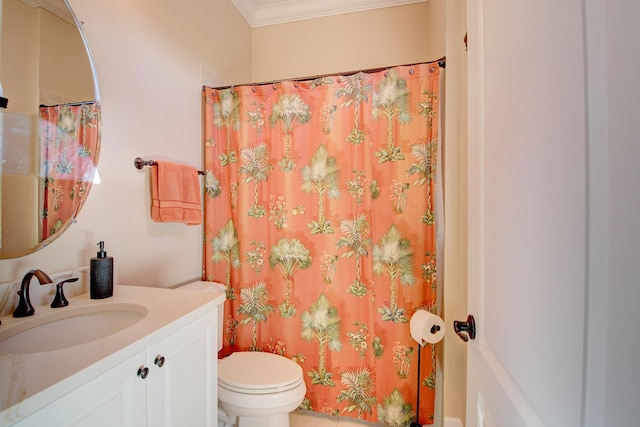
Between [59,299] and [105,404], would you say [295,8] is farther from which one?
[105,404]

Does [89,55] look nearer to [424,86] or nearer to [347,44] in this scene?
[424,86]

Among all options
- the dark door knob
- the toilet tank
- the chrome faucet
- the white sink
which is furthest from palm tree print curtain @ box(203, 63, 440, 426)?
the chrome faucet

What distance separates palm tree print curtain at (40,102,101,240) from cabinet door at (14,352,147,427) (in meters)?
0.64

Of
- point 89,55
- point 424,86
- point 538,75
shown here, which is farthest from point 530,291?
point 89,55

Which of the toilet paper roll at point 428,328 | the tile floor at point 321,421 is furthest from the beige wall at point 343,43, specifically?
the tile floor at point 321,421

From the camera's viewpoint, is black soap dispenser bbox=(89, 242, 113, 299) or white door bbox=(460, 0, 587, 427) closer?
white door bbox=(460, 0, 587, 427)

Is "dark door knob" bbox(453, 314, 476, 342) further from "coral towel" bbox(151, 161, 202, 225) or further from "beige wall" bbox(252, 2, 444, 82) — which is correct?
"beige wall" bbox(252, 2, 444, 82)

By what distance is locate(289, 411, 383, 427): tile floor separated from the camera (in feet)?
5.05

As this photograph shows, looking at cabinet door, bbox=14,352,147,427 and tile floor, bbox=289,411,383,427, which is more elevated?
cabinet door, bbox=14,352,147,427

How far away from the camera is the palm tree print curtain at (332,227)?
57.4 inches

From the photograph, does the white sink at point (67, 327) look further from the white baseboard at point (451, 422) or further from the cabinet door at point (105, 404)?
the white baseboard at point (451, 422)

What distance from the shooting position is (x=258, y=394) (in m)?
1.21

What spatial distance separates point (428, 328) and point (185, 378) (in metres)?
1.06

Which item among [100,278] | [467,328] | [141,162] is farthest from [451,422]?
[141,162]
